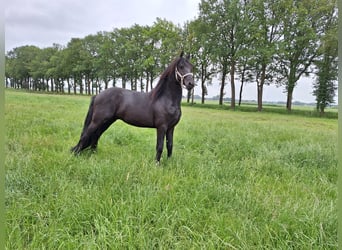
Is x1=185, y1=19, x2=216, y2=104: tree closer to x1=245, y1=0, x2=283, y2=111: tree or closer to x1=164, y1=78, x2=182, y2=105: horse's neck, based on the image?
x1=245, y1=0, x2=283, y2=111: tree

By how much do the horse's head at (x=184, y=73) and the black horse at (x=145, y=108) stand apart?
1 cm

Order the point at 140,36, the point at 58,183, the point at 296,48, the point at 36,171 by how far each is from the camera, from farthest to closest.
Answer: the point at 140,36
the point at 296,48
the point at 36,171
the point at 58,183

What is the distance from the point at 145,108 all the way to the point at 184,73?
2.75 ft

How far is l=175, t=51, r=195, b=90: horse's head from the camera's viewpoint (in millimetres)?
2957

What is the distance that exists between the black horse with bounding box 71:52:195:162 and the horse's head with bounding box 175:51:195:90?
0.05 feet

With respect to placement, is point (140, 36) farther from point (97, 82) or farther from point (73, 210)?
point (73, 210)

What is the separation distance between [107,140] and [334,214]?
4138 millimetres

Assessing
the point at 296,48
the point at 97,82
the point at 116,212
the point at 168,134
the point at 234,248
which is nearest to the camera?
the point at 234,248

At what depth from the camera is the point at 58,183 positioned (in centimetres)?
240

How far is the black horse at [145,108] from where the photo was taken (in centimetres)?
330

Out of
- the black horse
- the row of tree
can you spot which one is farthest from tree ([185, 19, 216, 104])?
the black horse

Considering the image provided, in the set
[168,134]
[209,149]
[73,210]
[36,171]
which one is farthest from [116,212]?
[209,149]

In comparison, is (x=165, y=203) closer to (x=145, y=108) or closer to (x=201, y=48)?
(x=145, y=108)

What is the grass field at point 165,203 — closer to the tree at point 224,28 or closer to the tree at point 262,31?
the tree at point 262,31
